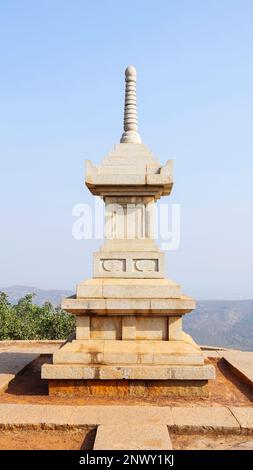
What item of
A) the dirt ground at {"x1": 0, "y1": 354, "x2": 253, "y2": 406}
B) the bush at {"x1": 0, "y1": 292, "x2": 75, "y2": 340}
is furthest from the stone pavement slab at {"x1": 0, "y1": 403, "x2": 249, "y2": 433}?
the bush at {"x1": 0, "y1": 292, "x2": 75, "y2": 340}

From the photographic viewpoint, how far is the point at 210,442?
5910mm

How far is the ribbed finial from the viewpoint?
10422 millimetres

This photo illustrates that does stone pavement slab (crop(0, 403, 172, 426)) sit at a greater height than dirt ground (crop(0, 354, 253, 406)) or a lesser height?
greater

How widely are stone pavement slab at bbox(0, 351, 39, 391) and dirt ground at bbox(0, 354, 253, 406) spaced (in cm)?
14

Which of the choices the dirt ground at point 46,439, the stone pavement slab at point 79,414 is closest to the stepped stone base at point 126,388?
the stone pavement slab at point 79,414

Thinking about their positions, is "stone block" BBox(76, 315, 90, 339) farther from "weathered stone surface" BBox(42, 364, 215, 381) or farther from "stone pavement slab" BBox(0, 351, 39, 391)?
"stone pavement slab" BBox(0, 351, 39, 391)

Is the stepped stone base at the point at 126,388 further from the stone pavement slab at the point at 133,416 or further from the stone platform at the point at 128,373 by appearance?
the stone pavement slab at the point at 133,416

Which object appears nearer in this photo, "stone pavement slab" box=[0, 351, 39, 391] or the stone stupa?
the stone stupa

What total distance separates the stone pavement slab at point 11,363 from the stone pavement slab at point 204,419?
364 centimetres

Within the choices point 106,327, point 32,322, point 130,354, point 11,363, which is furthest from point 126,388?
point 32,322

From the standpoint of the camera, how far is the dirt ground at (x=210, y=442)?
5.73 meters

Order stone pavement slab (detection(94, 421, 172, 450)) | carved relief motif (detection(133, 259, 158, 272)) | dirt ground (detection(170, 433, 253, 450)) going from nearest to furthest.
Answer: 1. stone pavement slab (detection(94, 421, 172, 450))
2. dirt ground (detection(170, 433, 253, 450))
3. carved relief motif (detection(133, 259, 158, 272))

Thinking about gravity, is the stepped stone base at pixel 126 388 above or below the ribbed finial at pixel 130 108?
below
